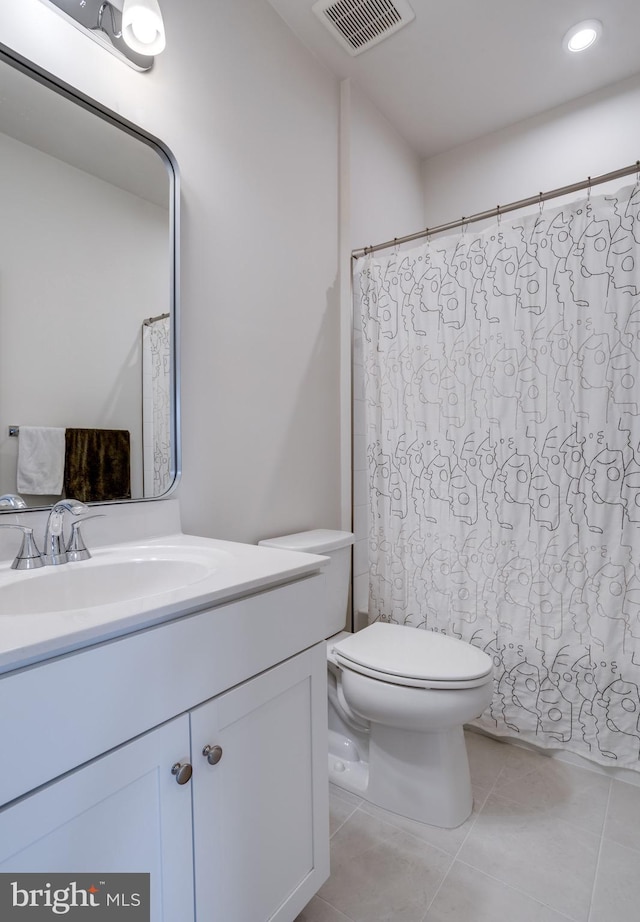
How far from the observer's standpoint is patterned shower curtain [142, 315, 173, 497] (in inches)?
48.5

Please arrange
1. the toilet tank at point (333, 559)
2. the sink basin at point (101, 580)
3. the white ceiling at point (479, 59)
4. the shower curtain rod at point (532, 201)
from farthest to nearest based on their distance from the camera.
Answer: the white ceiling at point (479, 59)
the toilet tank at point (333, 559)
the shower curtain rod at point (532, 201)
the sink basin at point (101, 580)

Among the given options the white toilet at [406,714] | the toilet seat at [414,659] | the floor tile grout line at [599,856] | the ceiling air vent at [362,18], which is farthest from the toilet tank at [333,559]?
the ceiling air vent at [362,18]

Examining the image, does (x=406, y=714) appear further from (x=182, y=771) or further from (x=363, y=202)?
(x=363, y=202)

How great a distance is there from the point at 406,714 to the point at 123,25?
75.6 inches

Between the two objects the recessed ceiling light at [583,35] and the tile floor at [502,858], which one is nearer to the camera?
the tile floor at [502,858]

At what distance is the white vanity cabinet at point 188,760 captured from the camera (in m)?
0.55

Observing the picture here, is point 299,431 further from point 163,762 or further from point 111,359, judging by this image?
point 163,762

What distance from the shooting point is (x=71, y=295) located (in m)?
1.08

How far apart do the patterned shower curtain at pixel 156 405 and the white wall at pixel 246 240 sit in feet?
0.24

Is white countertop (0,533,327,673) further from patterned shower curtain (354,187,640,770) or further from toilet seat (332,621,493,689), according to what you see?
patterned shower curtain (354,187,640,770)

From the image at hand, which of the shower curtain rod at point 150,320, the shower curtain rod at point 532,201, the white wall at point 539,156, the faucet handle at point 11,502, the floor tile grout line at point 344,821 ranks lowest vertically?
the floor tile grout line at point 344,821

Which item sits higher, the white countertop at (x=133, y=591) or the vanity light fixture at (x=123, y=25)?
the vanity light fixture at (x=123, y=25)

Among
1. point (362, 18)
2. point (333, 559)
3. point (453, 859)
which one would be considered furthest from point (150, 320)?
point (453, 859)

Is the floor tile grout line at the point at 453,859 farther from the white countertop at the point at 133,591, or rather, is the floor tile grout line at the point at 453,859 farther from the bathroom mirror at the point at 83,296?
the bathroom mirror at the point at 83,296
